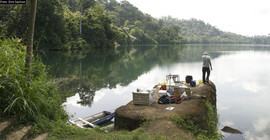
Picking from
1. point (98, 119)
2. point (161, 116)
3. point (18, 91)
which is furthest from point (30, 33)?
point (98, 119)

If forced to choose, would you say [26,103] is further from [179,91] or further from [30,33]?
[179,91]

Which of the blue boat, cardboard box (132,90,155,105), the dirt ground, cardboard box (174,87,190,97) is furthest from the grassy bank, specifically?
cardboard box (174,87,190,97)

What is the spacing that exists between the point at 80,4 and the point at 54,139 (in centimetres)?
6032

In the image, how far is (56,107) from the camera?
276 inches

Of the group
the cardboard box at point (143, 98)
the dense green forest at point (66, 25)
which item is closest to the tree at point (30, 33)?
the cardboard box at point (143, 98)

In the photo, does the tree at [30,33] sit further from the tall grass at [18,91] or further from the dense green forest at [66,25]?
the dense green forest at [66,25]

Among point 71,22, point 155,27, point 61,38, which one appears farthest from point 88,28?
point 155,27

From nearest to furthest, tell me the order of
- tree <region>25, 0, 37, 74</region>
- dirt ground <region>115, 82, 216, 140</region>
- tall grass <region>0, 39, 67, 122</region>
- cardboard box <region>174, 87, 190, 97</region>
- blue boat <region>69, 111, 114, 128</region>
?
tall grass <region>0, 39, 67, 122</region> < tree <region>25, 0, 37, 74</region> < dirt ground <region>115, 82, 216, 140</region> < blue boat <region>69, 111, 114, 128</region> < cardboard box <region>174, 87, 190, 97</region>

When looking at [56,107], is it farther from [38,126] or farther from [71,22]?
[71,22]

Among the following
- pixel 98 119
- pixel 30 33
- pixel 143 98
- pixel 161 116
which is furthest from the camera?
pixel 98 119

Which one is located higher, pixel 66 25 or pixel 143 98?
pixel 66 25

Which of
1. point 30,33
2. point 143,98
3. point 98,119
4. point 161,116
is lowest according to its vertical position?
point 98,119

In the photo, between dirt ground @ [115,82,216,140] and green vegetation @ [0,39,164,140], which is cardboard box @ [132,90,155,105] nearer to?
dirt ground @ [115,82,216,140]

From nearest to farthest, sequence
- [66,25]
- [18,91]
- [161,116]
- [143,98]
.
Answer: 1. [18,91]
2. [161,116]
3. [143,98]
4. [66,25]
